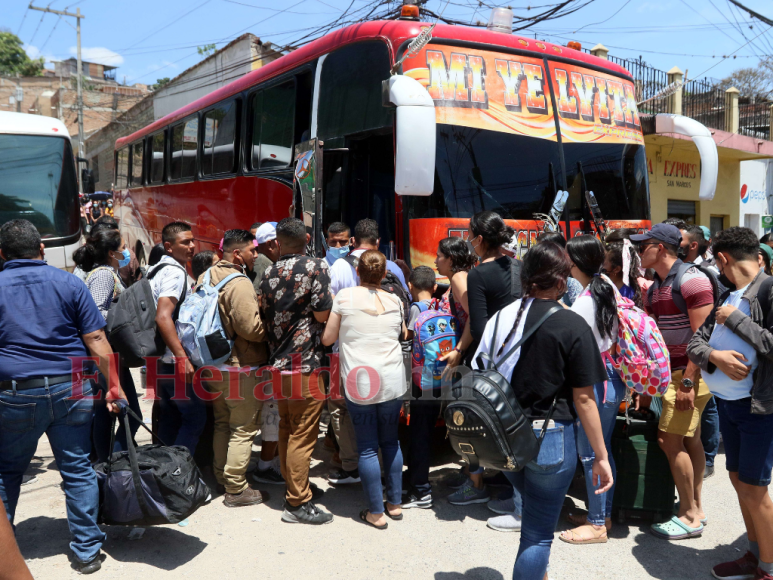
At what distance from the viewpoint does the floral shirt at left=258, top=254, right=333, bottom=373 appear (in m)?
4.06

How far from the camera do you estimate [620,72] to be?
6.32 metres

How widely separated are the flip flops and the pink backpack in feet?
3.21

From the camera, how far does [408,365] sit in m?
4.48

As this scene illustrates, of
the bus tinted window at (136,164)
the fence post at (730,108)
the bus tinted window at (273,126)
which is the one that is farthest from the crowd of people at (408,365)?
the fence post at (730,108)

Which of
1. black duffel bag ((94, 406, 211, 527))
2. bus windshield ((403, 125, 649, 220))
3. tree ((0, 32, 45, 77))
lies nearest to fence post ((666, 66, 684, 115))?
bus windshield ((403, 125, 649, 220))

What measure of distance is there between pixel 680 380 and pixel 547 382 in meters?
1.78

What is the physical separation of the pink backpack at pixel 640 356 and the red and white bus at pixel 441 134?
1.72 m

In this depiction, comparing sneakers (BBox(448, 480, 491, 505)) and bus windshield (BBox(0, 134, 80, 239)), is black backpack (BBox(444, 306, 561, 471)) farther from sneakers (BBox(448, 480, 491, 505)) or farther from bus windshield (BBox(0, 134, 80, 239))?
bus windshield (BBox(0, 134, 80, 239))

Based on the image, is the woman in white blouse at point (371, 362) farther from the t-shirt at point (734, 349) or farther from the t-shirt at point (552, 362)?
the t-shirt at point (734, 349)

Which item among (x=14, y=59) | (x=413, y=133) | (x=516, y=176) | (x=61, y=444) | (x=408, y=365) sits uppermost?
(x=14, y=59)

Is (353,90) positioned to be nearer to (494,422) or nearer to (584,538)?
(494,422)

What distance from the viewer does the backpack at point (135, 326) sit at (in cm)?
412

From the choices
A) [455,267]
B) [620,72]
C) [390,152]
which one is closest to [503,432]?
[455,267]

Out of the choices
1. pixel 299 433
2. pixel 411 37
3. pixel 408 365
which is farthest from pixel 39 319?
pixel 411 37
